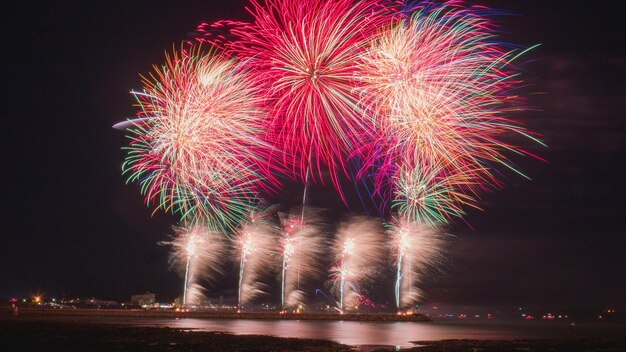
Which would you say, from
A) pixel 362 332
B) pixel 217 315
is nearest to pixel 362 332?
pixel 362 332

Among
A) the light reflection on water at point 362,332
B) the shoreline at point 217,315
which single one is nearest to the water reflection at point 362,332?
the light reflection on water at point 362,332

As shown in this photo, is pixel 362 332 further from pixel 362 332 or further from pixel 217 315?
pixel 217 315

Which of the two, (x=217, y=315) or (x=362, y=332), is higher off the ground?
(x=217, y=315)

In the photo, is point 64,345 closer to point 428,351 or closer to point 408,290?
point 428,351

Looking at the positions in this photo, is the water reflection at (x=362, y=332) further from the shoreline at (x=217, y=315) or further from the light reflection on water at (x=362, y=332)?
the shoreline at (x=217, y=315)

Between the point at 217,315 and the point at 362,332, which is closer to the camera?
the point at 362,332

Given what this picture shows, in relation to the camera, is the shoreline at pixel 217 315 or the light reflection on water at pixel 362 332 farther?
the shoreline at pixel 217 315

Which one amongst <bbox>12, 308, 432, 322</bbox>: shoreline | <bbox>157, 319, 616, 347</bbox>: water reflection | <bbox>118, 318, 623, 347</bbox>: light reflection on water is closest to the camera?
<bbox>157, 319, 616, 347</bbox>: water reflection

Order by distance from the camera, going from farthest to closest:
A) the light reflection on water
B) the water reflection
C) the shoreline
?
the shoreline, the light reflection on water, the water reflection

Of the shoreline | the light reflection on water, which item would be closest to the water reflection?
the light reflection on water

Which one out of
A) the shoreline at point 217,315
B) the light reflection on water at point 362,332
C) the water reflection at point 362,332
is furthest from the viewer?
the shoreline at point 217,315

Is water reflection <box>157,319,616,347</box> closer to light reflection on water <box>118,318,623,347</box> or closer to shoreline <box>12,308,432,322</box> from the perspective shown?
light reflection on water <box>118,318,623,347</box>
